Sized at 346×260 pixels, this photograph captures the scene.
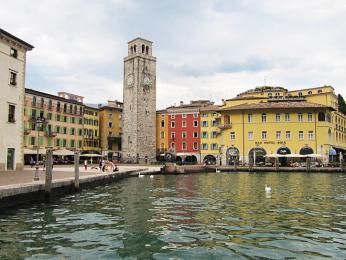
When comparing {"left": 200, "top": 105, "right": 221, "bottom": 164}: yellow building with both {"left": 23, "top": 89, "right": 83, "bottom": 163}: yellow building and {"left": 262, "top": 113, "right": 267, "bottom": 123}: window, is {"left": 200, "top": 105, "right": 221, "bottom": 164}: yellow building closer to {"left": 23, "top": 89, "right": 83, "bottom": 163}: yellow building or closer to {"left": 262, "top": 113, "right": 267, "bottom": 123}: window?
{"left": 262, "top": 113, "right": 267, "bottom": 123}: window

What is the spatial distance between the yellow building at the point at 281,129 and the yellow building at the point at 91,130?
30659 millimetres

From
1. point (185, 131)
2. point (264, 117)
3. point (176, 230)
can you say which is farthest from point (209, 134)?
point (176, 230)

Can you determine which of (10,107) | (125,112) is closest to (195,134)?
(125,112)

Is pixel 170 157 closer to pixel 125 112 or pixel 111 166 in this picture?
pixel 125 112

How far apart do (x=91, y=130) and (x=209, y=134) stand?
26.2 m

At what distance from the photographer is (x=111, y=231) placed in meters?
12.4

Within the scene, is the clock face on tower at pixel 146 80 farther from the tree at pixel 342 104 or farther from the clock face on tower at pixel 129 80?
the tree at pixel 342 104

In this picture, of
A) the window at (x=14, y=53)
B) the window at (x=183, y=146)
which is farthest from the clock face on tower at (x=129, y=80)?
the window at (x=14, y=53)

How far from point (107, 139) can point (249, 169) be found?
4154cm

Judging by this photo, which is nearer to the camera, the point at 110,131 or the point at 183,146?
the point at 183,146

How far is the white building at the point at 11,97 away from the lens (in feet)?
107

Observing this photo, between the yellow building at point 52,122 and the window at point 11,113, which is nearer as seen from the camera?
the window at point 11,113

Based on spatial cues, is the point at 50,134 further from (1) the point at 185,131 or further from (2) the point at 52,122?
(1) the point at 185,131

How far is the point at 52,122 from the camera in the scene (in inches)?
2918
